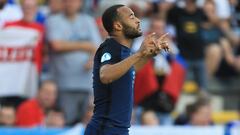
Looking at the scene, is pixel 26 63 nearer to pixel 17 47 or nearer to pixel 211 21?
pixel 17 47

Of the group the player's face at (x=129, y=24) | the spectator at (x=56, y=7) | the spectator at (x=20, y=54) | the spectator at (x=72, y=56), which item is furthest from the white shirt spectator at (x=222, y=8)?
the player's face at (x=129, y=24)

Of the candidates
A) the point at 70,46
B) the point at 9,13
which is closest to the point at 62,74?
the point at 70,46

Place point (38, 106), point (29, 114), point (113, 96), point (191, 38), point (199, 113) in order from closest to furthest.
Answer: point (113, 96), point (29, 114), point (38, 106), point (199, 113), point (191, 38)

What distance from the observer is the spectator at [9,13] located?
9.88 m

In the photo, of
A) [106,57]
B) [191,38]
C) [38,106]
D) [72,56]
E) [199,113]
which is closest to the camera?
[106,57]

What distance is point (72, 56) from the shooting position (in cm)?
995

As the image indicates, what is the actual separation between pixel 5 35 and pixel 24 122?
1.13 m

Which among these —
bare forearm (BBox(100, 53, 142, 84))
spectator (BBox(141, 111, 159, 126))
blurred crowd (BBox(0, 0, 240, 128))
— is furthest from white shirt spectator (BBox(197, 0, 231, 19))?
bare forearm (BBox(100, 53, 142, 84))

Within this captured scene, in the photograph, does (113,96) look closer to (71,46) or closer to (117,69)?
(117,69)

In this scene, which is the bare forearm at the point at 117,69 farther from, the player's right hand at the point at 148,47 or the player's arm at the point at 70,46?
the player's arm at the point at 70,46

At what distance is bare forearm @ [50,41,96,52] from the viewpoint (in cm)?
988

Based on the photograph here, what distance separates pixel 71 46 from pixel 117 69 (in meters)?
4.30

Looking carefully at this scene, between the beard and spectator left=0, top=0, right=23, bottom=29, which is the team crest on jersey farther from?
spectator left=0, top=0, right=23, bottom=29

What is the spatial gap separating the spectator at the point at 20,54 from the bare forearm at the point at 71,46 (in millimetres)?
214
